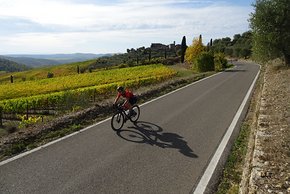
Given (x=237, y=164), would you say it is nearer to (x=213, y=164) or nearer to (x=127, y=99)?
(x=213, y=164)

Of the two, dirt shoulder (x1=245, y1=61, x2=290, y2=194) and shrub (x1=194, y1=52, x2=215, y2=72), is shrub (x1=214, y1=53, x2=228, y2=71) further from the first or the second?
dirt shoulder (x1=245, y1=61, x2=290, y2=194)

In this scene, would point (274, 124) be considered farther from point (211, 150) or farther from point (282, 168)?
point (282, 168)

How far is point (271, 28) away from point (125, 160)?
27538 mm

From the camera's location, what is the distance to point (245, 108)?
1420 centimetres

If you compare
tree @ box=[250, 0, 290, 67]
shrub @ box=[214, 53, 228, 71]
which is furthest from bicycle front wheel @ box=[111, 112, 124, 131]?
shrub @ box=[214, 53, 228, 71]

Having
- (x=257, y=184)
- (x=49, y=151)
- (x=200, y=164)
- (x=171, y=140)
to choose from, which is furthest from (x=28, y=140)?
(x=257, y=184)

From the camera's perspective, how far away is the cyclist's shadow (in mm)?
8508

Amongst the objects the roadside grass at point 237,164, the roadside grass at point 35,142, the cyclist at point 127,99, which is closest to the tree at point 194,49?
the cyclist at point 127,99

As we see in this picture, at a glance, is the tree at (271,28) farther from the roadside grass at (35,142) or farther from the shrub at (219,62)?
the roadside grass at (35,142)

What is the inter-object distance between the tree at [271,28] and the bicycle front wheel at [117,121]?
77.9ft

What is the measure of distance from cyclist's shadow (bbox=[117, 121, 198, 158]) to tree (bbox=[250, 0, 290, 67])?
2357 centimetres

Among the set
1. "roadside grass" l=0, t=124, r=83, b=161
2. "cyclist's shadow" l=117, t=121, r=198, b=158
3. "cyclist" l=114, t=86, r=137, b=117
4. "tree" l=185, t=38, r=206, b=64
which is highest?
"tree" l=185, t=38, r=206, b=64

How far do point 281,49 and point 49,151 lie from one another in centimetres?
2859

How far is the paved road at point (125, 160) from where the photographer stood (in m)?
5.98
